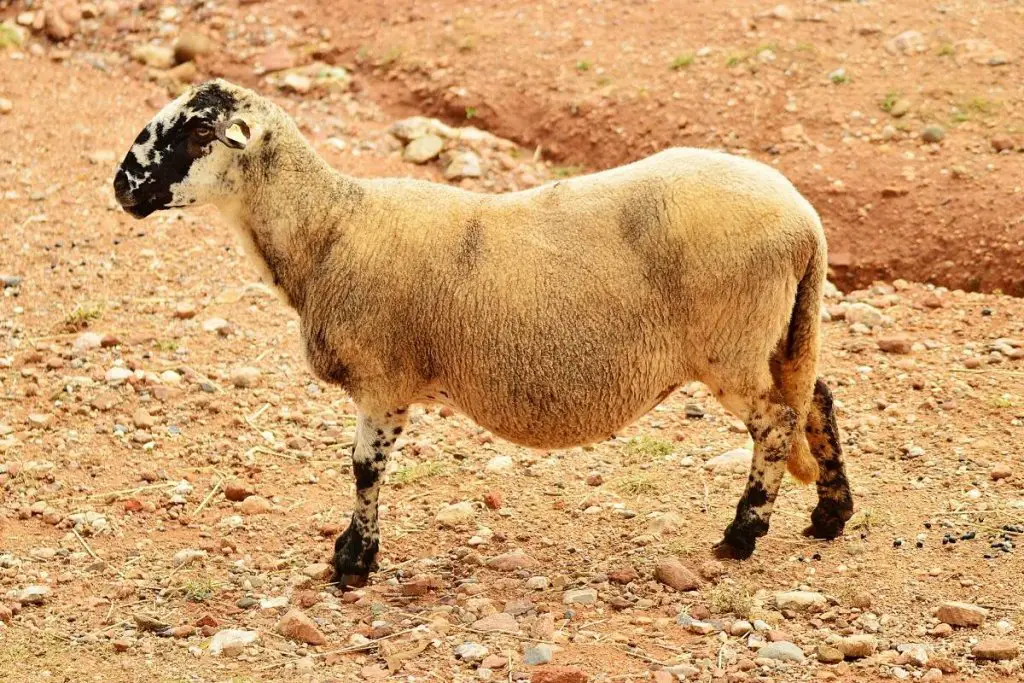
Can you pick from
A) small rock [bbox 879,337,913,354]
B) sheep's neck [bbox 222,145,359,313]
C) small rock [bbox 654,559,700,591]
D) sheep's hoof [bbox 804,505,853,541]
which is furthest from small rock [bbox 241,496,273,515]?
small rock [bbox 879,337,913,354]

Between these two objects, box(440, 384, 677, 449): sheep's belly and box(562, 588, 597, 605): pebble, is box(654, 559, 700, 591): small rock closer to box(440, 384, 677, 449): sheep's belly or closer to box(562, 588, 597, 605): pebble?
box(562, 588, 597, 605): pebble

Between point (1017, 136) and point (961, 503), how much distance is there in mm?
4986

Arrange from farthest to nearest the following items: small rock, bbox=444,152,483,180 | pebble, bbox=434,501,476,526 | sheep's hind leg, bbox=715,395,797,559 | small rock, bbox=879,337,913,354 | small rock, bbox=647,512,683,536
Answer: small rock, bbox=444,152,483,180, small rock, bbox=879,337,913,354, pebble, bbox=434,501,476,526, small rock, bbox=647,512,683,536, sheep's hind leg, bbox=715,395,797,559

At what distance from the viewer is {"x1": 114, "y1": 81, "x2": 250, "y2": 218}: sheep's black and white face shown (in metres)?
6.32

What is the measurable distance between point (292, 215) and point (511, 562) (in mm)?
2245

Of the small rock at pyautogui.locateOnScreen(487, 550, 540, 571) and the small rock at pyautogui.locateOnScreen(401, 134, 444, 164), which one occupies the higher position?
the small rock at pyautogui.locateOnScreen(401, 134, 444, 164)

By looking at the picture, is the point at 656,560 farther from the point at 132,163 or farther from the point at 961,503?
the point at 132,163

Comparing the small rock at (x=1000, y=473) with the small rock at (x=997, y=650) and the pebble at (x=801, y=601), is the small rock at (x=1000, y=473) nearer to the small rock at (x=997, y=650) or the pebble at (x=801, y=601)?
the pebble at (x=801, y=601)

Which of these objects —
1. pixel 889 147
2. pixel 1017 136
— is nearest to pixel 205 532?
pixel 889 147

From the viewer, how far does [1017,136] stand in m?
10.7

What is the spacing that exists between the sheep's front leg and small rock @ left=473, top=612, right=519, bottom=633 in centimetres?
81

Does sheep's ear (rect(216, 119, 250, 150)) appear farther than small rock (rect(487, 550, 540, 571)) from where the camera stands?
No

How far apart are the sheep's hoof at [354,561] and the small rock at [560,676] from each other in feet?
4.71

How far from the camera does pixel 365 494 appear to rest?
6.59m
